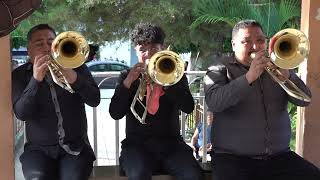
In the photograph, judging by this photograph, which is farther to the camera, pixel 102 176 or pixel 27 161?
pixel 102 176

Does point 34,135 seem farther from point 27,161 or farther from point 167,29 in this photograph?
point 167,29

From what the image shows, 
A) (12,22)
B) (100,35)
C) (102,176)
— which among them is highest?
(100,35)

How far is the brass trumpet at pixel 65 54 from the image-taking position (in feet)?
8.78

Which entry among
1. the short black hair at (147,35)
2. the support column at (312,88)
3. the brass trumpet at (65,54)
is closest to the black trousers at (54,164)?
the brass trumpet at (65,54)

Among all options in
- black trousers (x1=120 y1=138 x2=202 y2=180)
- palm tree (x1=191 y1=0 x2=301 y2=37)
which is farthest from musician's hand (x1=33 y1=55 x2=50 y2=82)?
palm tree (x1=191 y1=0 x2=301 y2=37)

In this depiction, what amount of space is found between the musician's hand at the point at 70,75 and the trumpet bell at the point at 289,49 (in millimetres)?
1134

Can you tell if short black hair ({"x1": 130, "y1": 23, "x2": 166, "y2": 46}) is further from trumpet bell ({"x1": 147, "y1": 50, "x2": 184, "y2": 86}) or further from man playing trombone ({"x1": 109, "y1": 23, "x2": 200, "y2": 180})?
trumpet bell ({"x1": 147, "y1": 50, "x2": 184, "y2": 86})

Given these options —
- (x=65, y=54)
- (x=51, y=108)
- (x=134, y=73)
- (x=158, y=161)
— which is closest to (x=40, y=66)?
(x=65, y=54)

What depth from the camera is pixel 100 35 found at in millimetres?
Answer: 9359

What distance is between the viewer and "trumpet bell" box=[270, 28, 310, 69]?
107 inches

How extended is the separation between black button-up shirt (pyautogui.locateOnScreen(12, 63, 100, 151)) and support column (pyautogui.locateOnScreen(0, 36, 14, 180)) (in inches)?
2.3

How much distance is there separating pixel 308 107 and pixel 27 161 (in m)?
1.79

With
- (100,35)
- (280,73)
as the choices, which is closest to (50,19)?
(100,35)

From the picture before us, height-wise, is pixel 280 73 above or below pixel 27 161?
above
